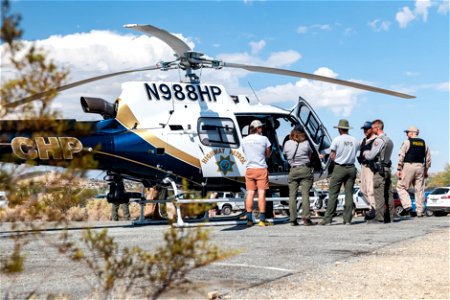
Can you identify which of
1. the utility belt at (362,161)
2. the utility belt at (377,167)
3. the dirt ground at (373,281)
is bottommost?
the dirt ground at (373,281)

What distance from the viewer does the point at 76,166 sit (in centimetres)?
266

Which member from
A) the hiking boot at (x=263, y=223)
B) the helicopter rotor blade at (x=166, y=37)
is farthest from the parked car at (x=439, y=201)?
the helicopter rotor blade at (x=166, y=37)

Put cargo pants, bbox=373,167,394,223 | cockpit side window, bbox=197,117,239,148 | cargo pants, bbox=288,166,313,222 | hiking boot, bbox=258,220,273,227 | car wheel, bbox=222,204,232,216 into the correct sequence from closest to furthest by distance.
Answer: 1. hiking boot, bbox=258,220,273,227
2. cargo pants, bbox=288,166,313,222
3. cargo pants, bbox=373,167,394,223
4. cockpit side window, bbox=197,117,239,148
5. car wheel, bbox=222,204,232,216

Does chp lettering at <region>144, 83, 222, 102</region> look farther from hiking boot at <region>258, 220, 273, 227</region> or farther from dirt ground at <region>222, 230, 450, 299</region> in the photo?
dirt ground at <region>222, 230, 450, 299</region>

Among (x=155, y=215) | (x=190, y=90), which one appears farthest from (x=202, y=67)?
(x=155, y=215)

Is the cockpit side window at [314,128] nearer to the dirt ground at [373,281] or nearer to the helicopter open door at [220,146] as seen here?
the helicopter open door at [220,146]

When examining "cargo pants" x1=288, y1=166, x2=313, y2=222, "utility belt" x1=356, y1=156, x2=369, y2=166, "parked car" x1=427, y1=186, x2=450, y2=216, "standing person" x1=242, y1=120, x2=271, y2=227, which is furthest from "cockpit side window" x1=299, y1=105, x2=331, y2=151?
"parked car" x1=427, y1=186, x2=450, y2=216

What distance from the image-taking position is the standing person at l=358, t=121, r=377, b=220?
37.1 feet

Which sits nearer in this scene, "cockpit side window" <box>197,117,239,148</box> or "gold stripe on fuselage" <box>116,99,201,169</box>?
"gold stripe on fuselage" <box>116,99,201,169</box>

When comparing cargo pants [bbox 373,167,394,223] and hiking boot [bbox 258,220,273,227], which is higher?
cargo pants [bbox 373,167,394,223]

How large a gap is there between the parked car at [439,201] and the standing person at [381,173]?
47.5ft

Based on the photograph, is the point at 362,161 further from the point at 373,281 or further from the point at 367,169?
the point at 373,281

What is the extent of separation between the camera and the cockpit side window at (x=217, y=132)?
38.7ft

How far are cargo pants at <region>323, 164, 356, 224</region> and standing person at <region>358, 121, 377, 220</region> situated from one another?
606 millimetres
